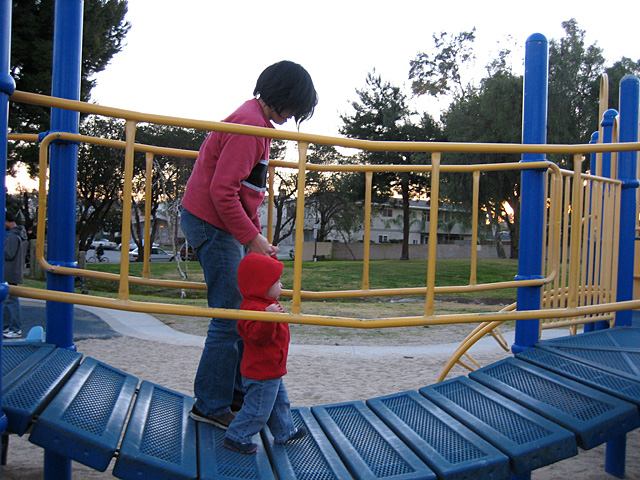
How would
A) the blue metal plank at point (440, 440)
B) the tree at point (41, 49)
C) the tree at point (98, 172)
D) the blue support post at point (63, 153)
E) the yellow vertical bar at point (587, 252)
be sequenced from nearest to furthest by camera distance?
the blue metal plank at point (440, 440) < the blue support post at point (63, 153) < the yellow vertical bar at point (587, 252) < the tree at point (41, 49) < the tree at point (98, 172)

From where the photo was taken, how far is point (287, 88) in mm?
2074

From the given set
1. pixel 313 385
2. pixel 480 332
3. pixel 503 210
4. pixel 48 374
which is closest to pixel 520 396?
pixel 480 332

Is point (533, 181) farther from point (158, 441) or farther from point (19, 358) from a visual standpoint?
point (19, 358)

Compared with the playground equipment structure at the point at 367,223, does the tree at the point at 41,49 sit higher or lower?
higher

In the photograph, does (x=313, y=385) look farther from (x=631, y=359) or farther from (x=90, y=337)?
(x=90, y=337)

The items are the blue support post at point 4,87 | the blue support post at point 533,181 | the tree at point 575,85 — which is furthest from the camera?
the tree at point 575,85

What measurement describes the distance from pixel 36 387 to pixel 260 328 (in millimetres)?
873

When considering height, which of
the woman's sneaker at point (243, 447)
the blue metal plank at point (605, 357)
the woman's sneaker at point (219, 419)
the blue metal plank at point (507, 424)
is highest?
the blue metal plank at point (605, 357)

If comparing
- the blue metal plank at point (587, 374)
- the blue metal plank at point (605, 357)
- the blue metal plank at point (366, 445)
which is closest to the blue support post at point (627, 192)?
the blue metal plank at point (605, 357)

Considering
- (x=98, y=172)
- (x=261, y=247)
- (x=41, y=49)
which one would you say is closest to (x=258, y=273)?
(x=261, y=247)

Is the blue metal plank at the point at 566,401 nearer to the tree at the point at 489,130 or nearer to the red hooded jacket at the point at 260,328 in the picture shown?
the red hooded jacket at the point at 260,328

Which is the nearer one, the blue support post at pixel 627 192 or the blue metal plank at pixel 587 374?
the blue metal plank at pixel 587 374

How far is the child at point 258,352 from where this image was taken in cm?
195

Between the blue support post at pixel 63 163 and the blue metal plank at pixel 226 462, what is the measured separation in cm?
76
